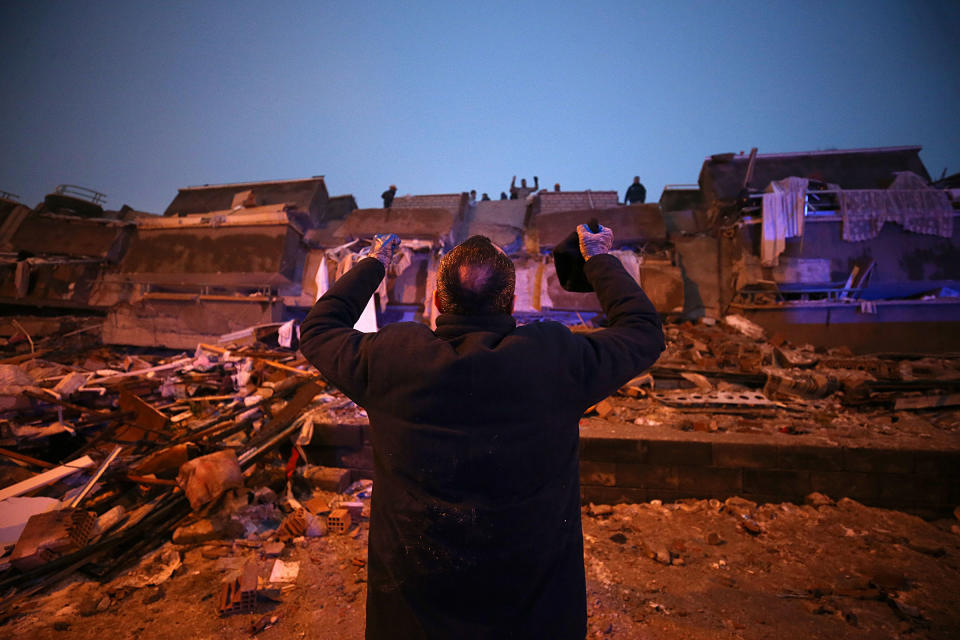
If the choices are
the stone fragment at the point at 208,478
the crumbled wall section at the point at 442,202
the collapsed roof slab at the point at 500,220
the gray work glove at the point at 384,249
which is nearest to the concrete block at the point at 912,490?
the gray work glove at the point at 384,249

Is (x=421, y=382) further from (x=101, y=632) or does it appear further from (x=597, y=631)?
(x=101, y=632)

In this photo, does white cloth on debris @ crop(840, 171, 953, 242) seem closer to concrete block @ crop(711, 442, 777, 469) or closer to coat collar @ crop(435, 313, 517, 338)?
concrete block @ crop(711, 442, 777, 469)

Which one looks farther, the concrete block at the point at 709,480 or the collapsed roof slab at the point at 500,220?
the collapsed roof slab at the point at 500,220

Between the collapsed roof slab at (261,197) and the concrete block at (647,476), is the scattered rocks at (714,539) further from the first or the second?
the collapsed roof slab at (261,197)

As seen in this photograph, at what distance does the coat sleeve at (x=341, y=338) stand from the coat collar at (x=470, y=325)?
258mm

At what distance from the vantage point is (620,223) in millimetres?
10234

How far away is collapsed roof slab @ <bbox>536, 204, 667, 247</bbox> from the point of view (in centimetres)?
998

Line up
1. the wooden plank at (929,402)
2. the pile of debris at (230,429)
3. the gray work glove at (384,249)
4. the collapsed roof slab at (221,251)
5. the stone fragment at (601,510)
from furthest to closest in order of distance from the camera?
the collapsed roof slab at (221,251)
the wooden plank at (929,402)
the stone fragment at (601,510)
the pile of debris at (230,429)
the gray work glove at (384,249)

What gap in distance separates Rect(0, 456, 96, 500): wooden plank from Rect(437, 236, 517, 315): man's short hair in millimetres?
5028

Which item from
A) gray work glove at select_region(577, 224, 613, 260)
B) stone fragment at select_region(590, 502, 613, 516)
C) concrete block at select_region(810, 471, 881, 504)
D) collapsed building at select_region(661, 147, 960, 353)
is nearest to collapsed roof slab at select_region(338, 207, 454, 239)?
collapsed building at select_region(661, 147, 960, 353)

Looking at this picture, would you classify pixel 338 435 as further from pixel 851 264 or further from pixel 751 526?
pixel 851 264

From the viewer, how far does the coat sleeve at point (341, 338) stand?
47.8 inches

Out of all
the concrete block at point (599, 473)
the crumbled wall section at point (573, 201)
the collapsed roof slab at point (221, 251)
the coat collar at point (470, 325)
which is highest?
the crumbled wall section at point (573, 201)

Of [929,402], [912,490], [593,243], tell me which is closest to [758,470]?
[912,490]
